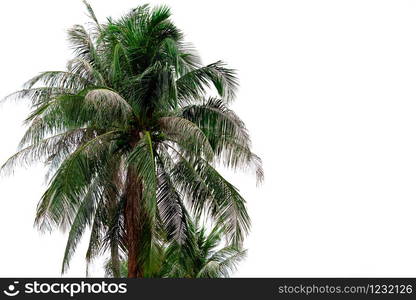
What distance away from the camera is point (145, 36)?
18.5 m

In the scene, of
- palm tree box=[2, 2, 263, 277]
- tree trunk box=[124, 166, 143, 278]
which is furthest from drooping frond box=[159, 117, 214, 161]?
tree trunk box=[124, 166, 143, 278]

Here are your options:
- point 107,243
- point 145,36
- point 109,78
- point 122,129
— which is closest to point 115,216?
point 107,243

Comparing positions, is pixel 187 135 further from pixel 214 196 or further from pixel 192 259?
pixel 192 259

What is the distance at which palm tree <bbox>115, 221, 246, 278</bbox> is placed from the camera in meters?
17.2

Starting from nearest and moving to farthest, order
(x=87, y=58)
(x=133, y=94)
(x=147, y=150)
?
(x=147, y=150)
(x=133, y=94)
(x=87, y=58)

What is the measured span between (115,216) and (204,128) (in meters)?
Answer: 3.38

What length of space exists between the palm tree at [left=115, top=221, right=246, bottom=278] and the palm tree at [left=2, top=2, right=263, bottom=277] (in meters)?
0.27

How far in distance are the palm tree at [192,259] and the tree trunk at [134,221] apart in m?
0.56

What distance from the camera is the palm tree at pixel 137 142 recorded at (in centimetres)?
1688

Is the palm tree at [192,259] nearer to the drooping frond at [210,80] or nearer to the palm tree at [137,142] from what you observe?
the palm tree at [137,142]

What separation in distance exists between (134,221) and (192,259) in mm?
1945

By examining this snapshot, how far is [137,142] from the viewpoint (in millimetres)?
17812

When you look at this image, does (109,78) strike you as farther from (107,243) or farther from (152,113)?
(107,243)

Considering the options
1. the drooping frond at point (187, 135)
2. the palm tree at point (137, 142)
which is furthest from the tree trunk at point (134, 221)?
the drooping frond at point (187, 135)
